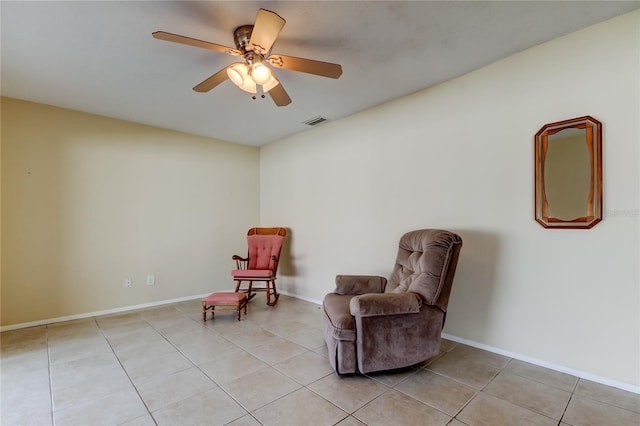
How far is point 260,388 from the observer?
1955 mm

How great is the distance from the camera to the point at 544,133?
223cm

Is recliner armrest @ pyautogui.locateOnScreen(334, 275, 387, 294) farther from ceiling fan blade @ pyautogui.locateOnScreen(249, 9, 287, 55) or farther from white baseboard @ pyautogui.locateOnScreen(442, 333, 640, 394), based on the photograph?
ceiling fan blade @ pyautogui.locateOnScreen(249, 9, 287, 55)

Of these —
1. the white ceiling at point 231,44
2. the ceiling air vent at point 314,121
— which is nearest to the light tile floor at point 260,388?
the white ceiling at point 231,44

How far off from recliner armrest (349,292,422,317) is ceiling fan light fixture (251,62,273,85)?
1663 millimetres

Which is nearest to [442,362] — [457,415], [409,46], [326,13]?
[457,415]

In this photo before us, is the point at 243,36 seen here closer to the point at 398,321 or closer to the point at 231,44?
the point at 231,44

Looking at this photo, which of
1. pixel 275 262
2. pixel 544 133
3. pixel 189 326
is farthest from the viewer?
pixel 275 262

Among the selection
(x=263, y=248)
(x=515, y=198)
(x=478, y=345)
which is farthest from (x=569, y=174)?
(x=263, y=248)

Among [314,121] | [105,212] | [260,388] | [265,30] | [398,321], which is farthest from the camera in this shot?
[314,121]

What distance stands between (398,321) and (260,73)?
1973mm

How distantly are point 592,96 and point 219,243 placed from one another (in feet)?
14.9

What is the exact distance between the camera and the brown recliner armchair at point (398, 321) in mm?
Answer: 2049

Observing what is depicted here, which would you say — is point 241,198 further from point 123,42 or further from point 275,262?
point 123,42

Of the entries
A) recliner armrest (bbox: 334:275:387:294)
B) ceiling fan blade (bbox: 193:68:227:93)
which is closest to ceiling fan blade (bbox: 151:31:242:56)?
ceiling fan blade (bbox: 193:68:227:93)
